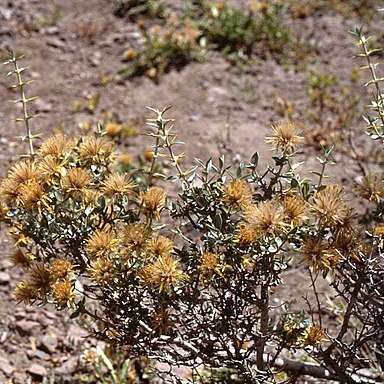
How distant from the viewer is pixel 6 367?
3.13 metres

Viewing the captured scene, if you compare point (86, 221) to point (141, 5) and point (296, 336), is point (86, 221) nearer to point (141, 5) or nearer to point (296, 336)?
point (296, 336)

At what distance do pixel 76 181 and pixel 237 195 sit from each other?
1.67ft

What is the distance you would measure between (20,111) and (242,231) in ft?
10.5

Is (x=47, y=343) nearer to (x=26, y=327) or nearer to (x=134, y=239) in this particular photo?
(x=26, y=327)

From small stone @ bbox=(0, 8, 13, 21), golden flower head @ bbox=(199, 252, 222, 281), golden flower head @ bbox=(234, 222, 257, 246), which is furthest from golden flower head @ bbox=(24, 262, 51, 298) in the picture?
small stone @ bbox=(0, 8, 13, 21)

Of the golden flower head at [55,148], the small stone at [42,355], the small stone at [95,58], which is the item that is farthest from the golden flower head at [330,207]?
the small stone at [95,58]

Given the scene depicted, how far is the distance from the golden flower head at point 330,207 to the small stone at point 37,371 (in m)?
1.75

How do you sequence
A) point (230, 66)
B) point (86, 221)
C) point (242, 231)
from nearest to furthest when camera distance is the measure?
point (242, 231) < point (86, 221) < point (230, 66)

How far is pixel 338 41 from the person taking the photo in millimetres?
5441

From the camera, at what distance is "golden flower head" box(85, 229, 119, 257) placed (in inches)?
78.5

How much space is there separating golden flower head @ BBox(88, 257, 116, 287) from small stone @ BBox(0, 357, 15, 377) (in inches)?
53.0

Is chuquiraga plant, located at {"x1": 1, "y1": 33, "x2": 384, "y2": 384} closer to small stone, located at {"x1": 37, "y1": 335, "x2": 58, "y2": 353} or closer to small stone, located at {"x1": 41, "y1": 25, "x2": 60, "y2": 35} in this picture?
small stone, located at {"x1": 37, "y1": 335, "x2": 58, "y2": 353}

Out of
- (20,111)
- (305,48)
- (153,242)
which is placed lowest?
(153,242)

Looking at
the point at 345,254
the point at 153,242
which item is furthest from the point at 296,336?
the point at 153,242
